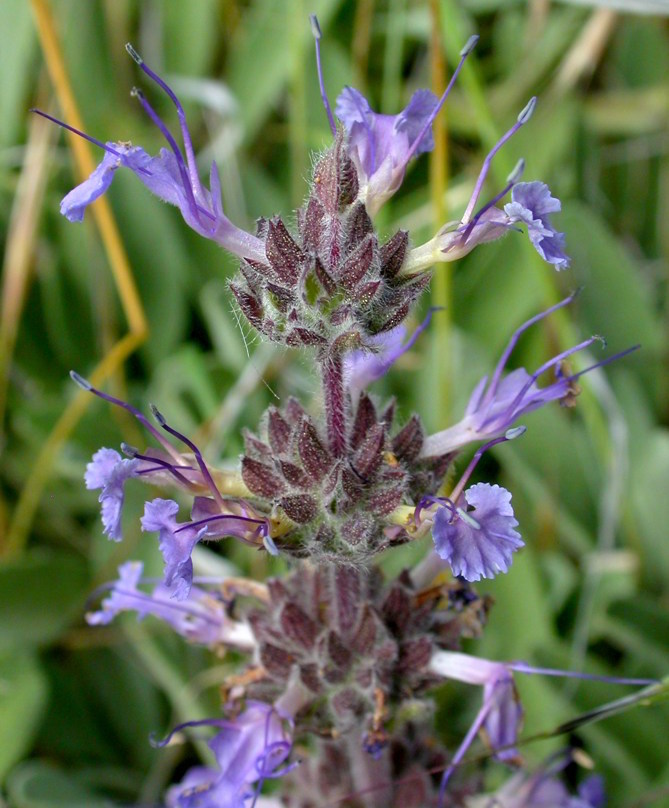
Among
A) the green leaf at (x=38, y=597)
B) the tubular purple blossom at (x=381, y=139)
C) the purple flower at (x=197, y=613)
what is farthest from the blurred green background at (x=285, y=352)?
the tubular purple blossom at (x=381, y=139)

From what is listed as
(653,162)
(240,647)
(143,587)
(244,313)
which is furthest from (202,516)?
(653,162)

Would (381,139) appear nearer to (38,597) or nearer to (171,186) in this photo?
(171,186)

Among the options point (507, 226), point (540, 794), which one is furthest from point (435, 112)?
point (540, 794)

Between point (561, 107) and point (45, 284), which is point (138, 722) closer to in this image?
point (45, 284)

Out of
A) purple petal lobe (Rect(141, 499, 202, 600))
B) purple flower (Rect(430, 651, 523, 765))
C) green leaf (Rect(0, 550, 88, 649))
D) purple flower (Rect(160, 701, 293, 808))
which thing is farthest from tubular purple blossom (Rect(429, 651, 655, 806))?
green leaf (Rect(0, 550, 88, 649))

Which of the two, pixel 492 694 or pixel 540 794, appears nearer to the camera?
pixel 492 694

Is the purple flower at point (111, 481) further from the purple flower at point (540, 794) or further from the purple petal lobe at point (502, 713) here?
the purple flower at point (540, 794)

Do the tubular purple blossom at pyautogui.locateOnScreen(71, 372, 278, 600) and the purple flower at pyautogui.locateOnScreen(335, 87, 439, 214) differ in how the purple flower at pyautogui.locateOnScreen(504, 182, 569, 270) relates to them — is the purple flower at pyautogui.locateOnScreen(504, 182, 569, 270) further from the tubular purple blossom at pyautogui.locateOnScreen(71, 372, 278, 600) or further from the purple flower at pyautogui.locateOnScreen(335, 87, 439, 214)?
the tubular purple blossom at pyautogui.locateOnScreen(71, 372, 278, 600)
